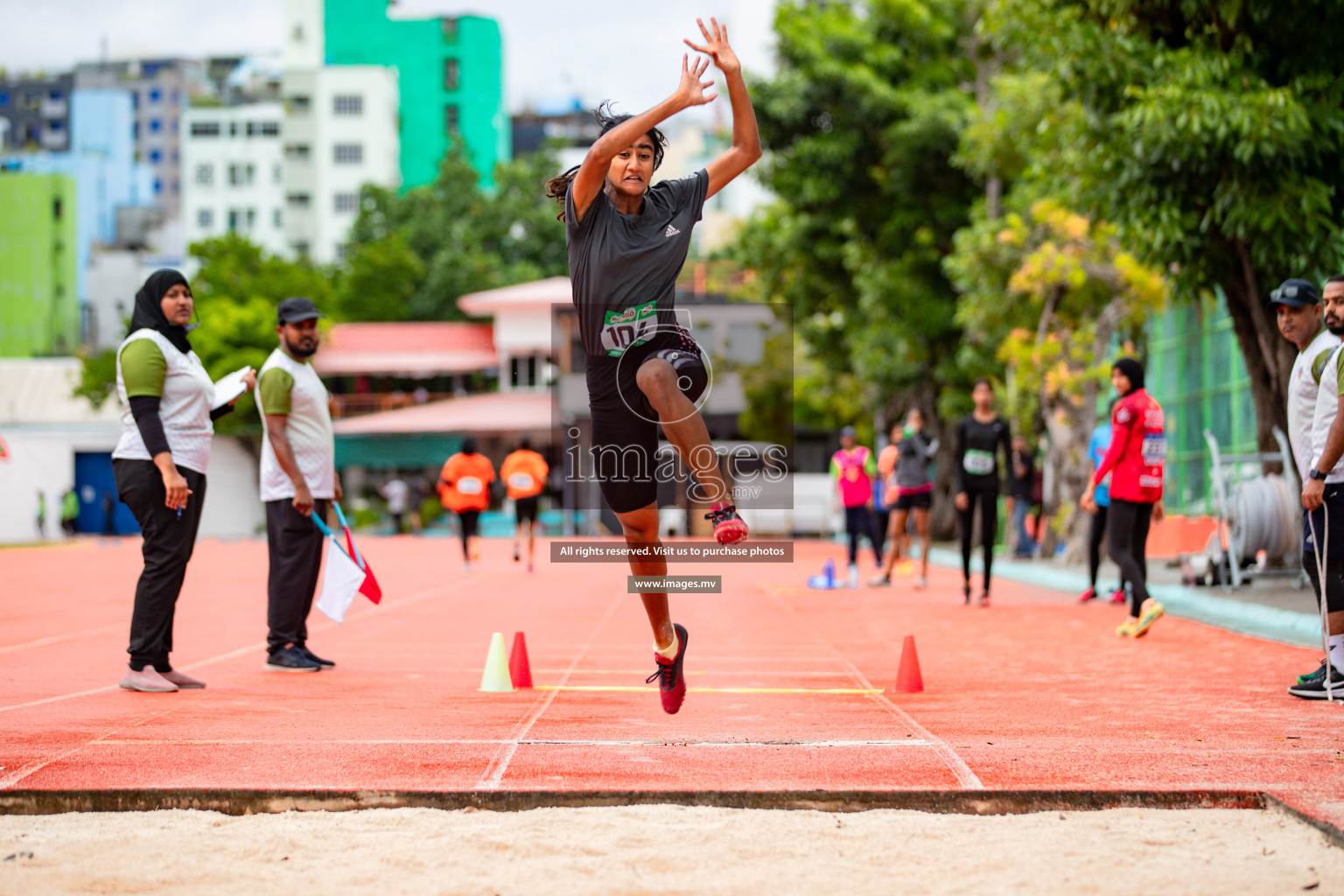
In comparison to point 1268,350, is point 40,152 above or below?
above

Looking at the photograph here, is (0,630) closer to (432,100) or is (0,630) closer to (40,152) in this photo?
(432,100)

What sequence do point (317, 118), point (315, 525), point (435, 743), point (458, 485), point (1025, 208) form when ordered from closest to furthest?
point (435, 743) < point (315, 525) < point (458, 485) < point (1025, 208) < point (317, 118)

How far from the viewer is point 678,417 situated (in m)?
4.63

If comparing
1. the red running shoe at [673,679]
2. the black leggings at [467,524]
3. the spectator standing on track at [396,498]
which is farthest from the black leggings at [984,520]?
the spectator standing on track at [396,498]

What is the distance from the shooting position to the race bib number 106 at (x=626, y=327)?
487 centimetres

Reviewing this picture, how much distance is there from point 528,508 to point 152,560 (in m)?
11.9

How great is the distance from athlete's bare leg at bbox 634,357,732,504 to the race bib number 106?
172 millimetres

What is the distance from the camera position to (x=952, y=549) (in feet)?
90.9

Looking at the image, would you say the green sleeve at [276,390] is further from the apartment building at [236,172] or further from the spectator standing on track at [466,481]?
the apartment building at [236,172]

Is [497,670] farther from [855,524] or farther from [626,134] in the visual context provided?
[855,524]

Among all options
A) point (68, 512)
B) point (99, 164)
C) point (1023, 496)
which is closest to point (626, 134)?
point (1023, 496)

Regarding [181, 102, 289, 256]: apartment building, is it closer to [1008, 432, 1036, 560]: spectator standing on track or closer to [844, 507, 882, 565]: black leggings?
[1008, 432, 1036, 560]: spectator standing on track

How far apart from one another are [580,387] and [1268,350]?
25.2 meters

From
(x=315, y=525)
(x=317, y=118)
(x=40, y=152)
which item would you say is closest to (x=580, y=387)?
(x=315, y=525)
